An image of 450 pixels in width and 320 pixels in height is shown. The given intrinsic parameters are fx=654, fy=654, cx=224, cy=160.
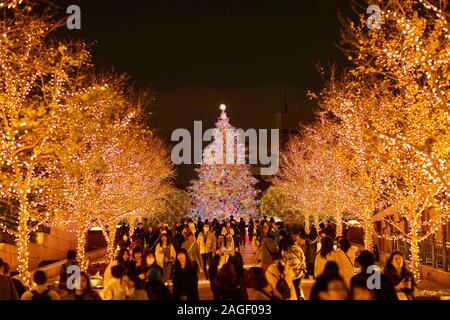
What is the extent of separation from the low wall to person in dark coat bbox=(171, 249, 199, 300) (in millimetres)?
14173

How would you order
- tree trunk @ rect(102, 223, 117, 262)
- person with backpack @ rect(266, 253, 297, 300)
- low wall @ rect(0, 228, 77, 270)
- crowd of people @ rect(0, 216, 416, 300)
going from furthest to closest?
tree trunk @ rect(102, 223, 117, 262)
low wall @ rect(0, 228, 77, 270)
person with backpack @ rect(266, 253, 297, 300)
crowd of people @ rect(0, 216, 416, 300)

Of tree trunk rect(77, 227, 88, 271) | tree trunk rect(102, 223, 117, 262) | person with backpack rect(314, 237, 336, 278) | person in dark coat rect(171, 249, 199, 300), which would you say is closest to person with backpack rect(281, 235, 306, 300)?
person with backpack rect(314, 237, 336, 278)

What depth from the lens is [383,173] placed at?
2041cm

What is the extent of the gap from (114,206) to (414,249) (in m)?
12.5

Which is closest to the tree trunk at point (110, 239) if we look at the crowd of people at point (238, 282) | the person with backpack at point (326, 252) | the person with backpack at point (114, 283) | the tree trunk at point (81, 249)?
the tree trunk at point (81, 249)

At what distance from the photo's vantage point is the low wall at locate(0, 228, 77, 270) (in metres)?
23.7

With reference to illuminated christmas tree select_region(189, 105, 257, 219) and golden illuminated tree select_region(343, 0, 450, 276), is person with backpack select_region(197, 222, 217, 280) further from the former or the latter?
illuminated christmas tree select_region(189, 105, 257, 219)

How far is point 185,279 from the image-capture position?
1077 cm

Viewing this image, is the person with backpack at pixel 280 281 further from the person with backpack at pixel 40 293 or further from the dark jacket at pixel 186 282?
the person with backpack at pixel 40 293
